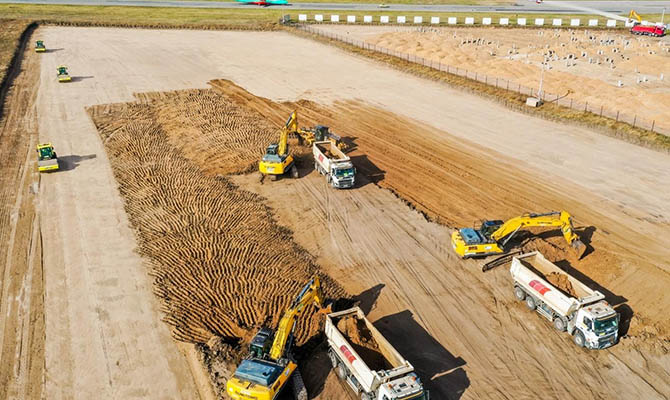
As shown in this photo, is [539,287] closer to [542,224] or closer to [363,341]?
[542,224]

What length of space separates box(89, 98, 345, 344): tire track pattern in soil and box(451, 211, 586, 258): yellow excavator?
6.73m

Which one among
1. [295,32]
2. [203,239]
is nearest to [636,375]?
[203,239]

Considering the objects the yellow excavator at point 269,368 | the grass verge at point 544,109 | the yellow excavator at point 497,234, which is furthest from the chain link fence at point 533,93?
the yellow excavator at point 269,368

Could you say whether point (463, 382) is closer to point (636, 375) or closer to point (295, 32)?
point (636, 375)

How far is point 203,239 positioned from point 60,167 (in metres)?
15.7

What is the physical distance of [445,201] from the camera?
112ft

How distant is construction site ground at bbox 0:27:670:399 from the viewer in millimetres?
20906

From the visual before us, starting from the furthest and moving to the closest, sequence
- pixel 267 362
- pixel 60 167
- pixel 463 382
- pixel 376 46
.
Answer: pixel 376 46
pixel 60 167
pixel 463 382
pixel 267 362

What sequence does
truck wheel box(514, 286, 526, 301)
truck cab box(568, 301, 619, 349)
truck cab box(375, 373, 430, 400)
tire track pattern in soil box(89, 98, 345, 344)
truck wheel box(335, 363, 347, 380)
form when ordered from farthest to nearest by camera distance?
truck wheel box(514, 286, 526, 301) < tire track pattern in soil box(89, 98, 345, 344) < truck cab box(568, 301, 619, 349) < truck wheel box(335, 363, 347, 380) < truck cab box(375, 373, 430, 400)

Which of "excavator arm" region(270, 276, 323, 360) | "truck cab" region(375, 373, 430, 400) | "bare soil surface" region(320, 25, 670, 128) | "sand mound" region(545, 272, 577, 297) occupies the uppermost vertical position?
"bare soil surface" region(320, 25, 670, 128)

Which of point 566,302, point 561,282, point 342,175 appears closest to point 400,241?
point 342,175

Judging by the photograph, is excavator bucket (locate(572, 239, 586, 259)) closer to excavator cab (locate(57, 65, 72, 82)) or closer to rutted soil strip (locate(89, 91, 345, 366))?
rutted soil strip (locate(89, 91, 345, 366))

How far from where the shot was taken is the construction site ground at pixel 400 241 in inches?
823

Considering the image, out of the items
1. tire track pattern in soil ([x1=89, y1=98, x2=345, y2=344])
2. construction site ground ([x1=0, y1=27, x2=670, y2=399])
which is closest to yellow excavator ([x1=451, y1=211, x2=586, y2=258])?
construction site ground ([x1=0, y1=27, x2=670, y2=399])
